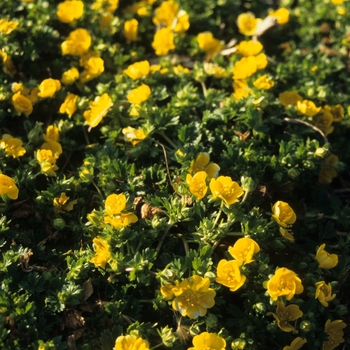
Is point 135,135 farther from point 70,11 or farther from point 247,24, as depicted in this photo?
point 247,24

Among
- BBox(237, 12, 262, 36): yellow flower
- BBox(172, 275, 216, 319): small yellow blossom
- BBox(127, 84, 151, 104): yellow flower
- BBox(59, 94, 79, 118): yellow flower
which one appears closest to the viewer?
BBox(172, 275, 216, 319): small yellow blossom

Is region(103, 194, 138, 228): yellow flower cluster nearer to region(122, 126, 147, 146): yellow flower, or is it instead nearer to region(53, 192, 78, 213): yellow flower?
region(53, 192, 78, 213): yellow flower

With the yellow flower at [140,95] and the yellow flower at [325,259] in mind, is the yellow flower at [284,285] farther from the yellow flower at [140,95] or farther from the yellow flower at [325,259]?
the yellow flower at [140,95]

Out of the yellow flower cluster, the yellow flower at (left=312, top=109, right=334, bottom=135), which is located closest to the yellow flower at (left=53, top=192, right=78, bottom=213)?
the yellow flower cluster

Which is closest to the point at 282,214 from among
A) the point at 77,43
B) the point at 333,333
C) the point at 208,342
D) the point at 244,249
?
the point at 244,249

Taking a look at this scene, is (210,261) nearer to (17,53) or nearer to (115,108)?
(115,108)

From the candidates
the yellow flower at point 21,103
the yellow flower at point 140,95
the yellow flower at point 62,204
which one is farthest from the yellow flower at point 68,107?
the yellow flower at point 62,204
